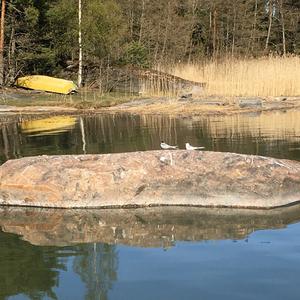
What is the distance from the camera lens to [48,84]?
26531 mm

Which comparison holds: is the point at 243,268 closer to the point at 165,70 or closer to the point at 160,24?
the point at 165,70

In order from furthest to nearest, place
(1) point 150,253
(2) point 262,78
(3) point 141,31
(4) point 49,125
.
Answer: (3) point 141,31
(2) point 262,78
(4) point 49,125
(1) point 150,253

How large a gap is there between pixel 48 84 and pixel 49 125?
10439 millimetres

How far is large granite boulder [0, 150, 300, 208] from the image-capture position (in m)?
6.27

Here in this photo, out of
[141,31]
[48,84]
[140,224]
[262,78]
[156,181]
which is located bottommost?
[140,224]

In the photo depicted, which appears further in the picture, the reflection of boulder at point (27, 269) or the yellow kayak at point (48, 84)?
the yellow kayak at point (48, 84)

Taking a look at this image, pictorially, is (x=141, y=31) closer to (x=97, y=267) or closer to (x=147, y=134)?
(x=147, y=134)

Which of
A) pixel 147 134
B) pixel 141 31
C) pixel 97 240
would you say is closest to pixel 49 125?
pixel 147 134

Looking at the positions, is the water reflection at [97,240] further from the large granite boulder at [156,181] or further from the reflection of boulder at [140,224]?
the large granite boulder at [156,181]

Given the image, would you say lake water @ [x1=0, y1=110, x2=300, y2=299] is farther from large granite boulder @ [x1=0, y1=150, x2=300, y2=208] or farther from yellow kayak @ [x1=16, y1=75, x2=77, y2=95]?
yellow kayak @ [x1=16, y1=75, x2=77, y2=95]

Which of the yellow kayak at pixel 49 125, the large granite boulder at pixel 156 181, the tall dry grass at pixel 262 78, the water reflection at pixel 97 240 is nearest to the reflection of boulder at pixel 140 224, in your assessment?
the water reflection at pixel 97 240

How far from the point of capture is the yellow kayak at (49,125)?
1490 centimetres

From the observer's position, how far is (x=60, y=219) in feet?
20.3

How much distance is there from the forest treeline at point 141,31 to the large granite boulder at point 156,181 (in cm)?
1977
